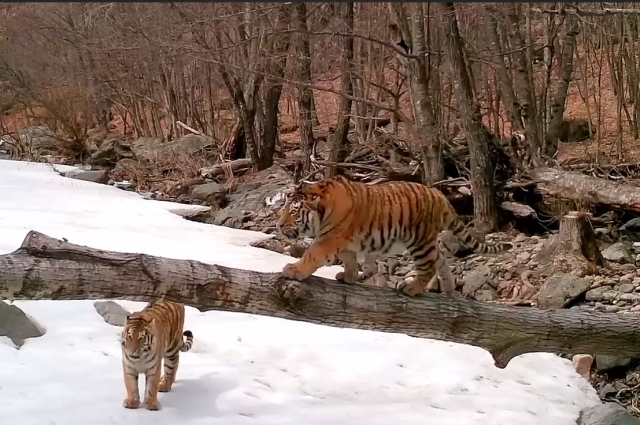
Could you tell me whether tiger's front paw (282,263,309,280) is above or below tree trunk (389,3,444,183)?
below

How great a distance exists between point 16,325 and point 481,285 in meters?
5.06

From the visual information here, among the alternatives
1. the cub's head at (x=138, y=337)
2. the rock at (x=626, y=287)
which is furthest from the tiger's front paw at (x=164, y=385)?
the rock at (x=626, y=287)

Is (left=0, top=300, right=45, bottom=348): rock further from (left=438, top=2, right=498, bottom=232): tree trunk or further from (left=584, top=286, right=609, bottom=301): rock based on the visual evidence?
(left=438, top=2, right=498, bottom=232): tree trunk

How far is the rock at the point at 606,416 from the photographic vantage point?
18.4 feet

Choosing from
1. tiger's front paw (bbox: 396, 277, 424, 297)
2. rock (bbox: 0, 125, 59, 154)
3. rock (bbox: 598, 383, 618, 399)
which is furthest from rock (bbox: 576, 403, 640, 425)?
rock (bbox: 0, 125, 59, 154)

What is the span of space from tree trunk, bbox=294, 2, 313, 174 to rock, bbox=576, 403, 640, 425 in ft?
24.1

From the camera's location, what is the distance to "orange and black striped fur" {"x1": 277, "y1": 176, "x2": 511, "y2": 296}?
4.56 m

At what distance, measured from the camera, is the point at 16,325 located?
6512 mm

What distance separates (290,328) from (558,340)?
10.6 feet

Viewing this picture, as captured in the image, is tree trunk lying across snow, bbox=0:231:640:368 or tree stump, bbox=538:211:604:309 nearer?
tree trunk lying across snow, bbox=0:231:640:368

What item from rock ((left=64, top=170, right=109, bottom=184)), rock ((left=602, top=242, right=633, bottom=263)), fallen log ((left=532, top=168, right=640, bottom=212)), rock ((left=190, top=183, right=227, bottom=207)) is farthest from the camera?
rock ((left=64, top=170, right=109, bottom=184))

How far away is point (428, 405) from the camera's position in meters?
6.07

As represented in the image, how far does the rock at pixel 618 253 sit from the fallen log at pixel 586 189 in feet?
1.83

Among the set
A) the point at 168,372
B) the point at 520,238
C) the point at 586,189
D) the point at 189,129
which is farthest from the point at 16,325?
the point at 189,129
